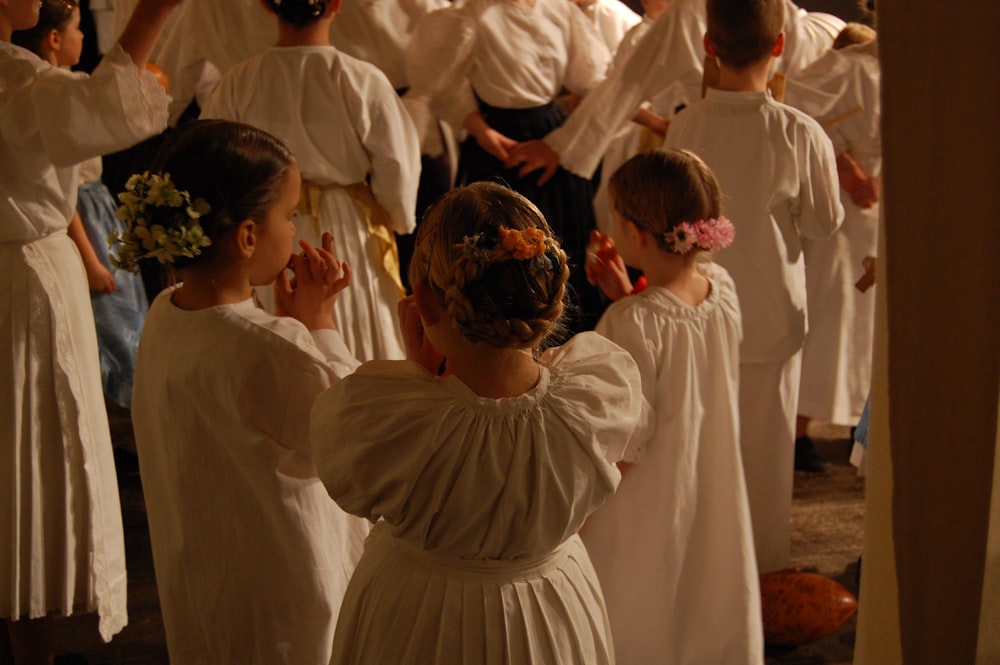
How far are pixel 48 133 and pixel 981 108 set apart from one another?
168 centimetres

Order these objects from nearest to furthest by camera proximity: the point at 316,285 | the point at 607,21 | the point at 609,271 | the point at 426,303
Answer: the point at 426,303 < the point at 316,285 < the point at 609,271 < the point at 607,21

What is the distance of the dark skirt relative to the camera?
3.87 metres

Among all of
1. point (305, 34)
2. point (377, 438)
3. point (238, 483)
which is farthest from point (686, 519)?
point (305, 34)

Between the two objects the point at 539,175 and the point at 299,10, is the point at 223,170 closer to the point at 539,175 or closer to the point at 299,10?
the point at 299,10

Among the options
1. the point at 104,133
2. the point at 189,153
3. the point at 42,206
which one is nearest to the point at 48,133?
the point at 104,133

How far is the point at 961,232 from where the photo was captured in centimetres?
90

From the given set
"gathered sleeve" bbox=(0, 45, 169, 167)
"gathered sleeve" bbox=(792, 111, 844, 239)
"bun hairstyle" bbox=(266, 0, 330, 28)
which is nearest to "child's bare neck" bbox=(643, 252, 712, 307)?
"gathered sleeve" bbox=(792, 111, 844, 239)

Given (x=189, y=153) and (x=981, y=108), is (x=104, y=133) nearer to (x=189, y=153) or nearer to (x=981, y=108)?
(x=189, y=153)

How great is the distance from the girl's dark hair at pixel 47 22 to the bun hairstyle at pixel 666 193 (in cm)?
141

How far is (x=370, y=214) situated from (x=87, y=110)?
115cm

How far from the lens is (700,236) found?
2037 millimetres

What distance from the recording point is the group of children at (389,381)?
1.29m

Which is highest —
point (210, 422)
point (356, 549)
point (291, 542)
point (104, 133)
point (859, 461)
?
point (104, 133)

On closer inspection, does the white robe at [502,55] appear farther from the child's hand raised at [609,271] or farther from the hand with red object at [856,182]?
the child's hand raised at [609,271]
